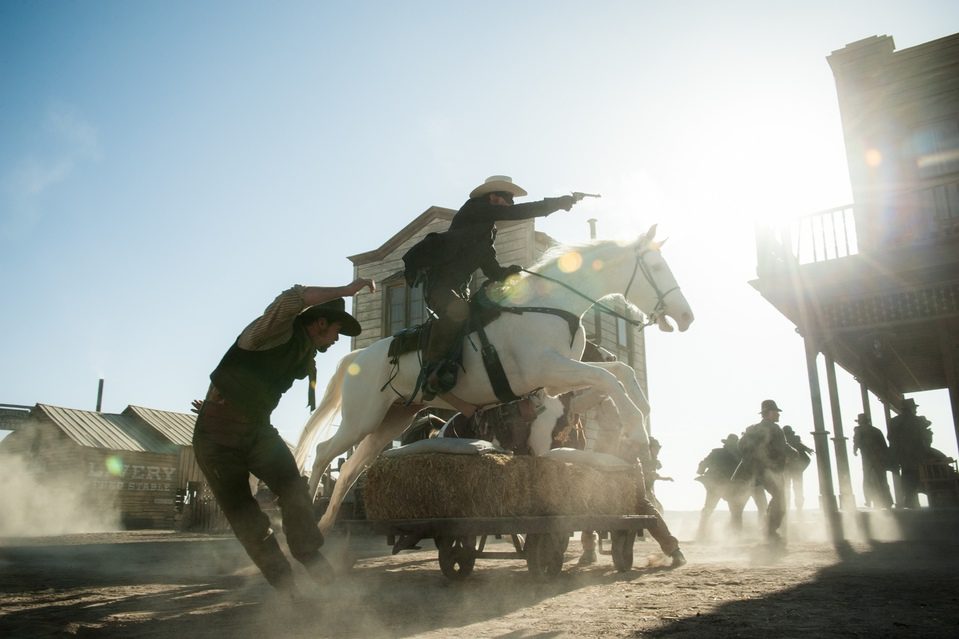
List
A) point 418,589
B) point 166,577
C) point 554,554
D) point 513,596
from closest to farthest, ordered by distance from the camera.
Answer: point 513,596, point 418,589, point 554,554, point 166,577

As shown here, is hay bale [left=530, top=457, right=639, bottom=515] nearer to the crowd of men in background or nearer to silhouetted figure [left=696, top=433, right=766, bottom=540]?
the crowd of men in background

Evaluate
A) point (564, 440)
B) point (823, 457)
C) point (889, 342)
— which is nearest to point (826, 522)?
point (823, 457)

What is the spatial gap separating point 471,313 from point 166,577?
3903 mm

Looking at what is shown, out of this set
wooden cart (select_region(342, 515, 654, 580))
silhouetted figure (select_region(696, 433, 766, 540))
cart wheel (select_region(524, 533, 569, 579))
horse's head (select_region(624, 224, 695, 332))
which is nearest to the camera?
wooden cart (select_region(342, 515, 654, 580))

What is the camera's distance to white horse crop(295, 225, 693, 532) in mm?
6188

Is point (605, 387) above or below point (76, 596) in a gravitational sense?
above

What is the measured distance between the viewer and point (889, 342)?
1684cm

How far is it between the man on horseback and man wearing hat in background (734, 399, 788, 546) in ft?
19.8

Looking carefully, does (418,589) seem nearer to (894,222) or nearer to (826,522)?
(826,522)

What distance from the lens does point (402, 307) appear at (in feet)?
69.8

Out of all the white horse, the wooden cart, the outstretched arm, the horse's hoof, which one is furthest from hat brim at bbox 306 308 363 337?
the horse's hoof

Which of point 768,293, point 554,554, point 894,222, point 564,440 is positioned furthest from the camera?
point 894,222

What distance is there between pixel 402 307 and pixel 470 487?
16.1 meters

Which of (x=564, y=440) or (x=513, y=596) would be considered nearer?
(x=513, y=596)
